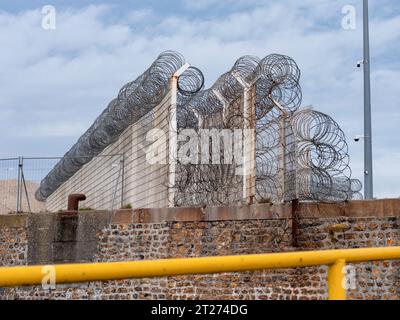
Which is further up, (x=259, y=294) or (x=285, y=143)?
(x=285, y=143)

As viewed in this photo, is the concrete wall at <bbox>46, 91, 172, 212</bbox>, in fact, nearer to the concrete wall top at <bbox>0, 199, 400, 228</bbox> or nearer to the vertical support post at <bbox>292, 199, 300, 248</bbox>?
the concrete wall top at <bbox>0, 199, 400, 228</bbox>

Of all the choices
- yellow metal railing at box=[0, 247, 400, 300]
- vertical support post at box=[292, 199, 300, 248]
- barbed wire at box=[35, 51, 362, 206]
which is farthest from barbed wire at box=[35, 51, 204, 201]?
yellow metal railing at box=[0, 247, 400, 300]

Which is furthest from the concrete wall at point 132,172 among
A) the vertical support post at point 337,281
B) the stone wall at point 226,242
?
the vertical support post at point 337,281

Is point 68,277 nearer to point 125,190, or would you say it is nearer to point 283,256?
point 283,256

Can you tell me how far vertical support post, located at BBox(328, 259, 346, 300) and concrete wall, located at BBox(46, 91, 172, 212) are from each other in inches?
352

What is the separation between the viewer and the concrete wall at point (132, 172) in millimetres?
12828

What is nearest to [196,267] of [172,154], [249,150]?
[249,150]

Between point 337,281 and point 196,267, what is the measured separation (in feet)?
2.61

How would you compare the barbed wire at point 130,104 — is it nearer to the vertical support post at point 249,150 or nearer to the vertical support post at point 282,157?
the vertical support post at point 249,150

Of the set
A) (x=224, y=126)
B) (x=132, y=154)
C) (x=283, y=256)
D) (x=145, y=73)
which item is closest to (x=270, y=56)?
(x=224, y=126)

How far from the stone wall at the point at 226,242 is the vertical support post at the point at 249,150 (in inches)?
19.0

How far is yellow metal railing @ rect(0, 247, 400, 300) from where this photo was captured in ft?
8.40

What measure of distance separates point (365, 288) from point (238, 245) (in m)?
2.04
